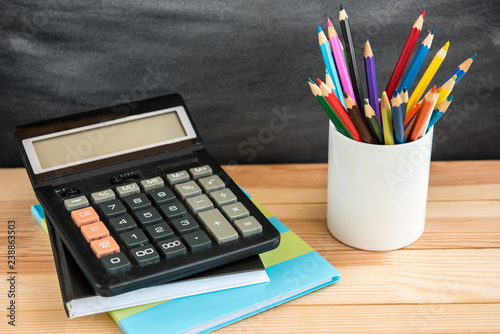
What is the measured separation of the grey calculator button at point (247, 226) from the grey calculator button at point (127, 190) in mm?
105

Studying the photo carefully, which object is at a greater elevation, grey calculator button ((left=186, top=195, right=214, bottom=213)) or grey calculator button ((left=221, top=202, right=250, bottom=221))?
grey calculator button ((left=186, top=195, right=214, bottom=213))

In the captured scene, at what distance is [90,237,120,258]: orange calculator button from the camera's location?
50 cm

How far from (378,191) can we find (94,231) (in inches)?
9.9

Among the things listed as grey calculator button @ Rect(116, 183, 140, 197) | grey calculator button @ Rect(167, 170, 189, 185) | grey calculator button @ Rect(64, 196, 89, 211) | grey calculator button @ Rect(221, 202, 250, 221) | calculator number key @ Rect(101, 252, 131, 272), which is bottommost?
calculator number key @ Rect(101, 252, 131, 272)

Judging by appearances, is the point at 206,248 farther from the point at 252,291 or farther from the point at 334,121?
the point at 334,121

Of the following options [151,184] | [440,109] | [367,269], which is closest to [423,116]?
[440,109]

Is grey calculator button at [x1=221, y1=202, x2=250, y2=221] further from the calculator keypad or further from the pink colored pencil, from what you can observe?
the pink colored pencil

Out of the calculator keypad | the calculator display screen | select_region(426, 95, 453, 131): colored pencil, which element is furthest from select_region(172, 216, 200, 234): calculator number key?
select_region(426, 95, 453, 131): colored pencil

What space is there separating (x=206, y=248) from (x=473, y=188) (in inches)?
13.2

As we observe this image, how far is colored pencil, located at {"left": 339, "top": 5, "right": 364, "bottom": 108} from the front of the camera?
1.82ft

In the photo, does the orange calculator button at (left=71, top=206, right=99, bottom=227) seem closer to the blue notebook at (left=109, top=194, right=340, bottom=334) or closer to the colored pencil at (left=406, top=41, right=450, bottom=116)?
the blue notebook at (left=109, top=194, right=340, bottom=334)

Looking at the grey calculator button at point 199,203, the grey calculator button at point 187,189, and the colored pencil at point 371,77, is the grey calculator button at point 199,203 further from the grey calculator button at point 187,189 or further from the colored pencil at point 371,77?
the colored pencil at point 371,77

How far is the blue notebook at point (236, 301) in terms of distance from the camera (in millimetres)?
486

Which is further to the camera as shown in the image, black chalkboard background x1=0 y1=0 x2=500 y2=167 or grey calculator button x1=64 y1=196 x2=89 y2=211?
black chalkboard background x1=0 y1=0 x2=500 y2=167
